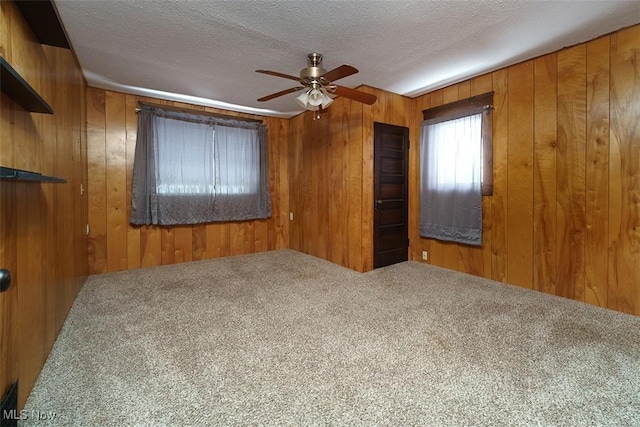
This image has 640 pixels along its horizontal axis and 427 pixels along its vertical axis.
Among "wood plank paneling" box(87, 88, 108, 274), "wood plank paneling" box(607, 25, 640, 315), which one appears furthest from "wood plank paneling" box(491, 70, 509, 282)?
"wood plank paneling" box(87, 88, 108, 274)

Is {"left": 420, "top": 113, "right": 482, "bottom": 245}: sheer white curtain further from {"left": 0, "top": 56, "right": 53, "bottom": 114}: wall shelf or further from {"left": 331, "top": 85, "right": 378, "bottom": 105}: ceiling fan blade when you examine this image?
{"left": 0, "top": 56, "right": 53, "bottom": 114}: wall shelf

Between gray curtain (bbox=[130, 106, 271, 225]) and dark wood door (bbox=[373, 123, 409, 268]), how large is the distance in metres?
1.95

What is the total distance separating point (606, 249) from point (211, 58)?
13.0 ft

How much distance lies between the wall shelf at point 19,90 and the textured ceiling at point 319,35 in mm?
1014

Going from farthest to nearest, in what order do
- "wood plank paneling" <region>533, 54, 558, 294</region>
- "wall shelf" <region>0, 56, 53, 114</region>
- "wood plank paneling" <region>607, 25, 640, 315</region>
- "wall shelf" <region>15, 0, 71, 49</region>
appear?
"wood plank paneling" <region>533, 54, 558, 294</region>, "wood plank paneling" <region>607, 25, 640, 315</region>, "wall shelf" <region>15, 0, 71, 49</region>, "wall shelf" <region>0, 56, 53, 114</region>

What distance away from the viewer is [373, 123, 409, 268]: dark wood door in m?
3.59

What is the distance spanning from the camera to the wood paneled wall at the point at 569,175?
2.27 metres

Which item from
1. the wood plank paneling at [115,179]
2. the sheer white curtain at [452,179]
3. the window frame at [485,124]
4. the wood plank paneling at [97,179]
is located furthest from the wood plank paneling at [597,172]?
the wood plank paneling at [97,179]

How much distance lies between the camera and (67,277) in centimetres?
229

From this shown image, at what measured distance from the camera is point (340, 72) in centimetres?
219

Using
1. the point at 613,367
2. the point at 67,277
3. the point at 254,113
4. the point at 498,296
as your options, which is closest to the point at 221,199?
the point at 254,113

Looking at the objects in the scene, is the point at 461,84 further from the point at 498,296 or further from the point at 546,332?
the point at 546,332

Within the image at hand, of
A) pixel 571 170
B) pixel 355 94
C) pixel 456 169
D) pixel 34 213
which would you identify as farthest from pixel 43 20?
pixel 571 170

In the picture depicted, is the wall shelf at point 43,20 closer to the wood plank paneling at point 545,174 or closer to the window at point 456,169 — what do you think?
the window at point 456,169
